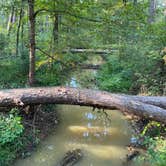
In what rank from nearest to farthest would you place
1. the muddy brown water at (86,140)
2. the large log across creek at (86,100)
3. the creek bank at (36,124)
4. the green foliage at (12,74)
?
the large log across creek at (86,100)
the muddy brown water at (86,140)
the creek bank at (36,124)
the green foliage at (12,74)

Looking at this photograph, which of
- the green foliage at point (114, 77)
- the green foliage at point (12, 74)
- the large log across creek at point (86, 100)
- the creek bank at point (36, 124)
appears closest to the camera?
the large log across creek at point (86, 100)

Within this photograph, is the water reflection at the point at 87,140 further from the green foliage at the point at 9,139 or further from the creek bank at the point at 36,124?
the green foliage at the point at 9,139

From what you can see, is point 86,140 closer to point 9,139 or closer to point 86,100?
point 86,100

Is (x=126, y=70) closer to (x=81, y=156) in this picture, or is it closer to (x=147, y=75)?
(x=147, y=75)

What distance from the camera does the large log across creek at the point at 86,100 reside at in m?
6.05

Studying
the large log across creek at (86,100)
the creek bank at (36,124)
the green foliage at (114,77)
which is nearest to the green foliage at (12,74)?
the creek bank at (36,124)

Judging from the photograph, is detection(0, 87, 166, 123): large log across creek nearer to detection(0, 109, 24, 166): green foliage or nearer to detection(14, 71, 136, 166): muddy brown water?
detection(0, 109, 24, 166): green foliage

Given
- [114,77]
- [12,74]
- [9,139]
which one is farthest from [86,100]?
[114,77]

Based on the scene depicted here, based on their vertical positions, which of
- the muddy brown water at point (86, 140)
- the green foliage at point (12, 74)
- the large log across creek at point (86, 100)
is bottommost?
the muddy brown water at point (86, 140)

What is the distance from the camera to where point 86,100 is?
6.35 meters

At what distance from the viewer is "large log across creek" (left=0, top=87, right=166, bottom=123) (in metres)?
6.05

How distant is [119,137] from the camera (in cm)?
786

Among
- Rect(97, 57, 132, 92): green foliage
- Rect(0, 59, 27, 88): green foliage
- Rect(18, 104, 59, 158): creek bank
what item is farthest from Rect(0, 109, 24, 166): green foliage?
Rect(97, 57, 132, 92): green foliage

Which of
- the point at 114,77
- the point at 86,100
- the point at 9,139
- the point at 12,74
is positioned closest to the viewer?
the point at 9,139
